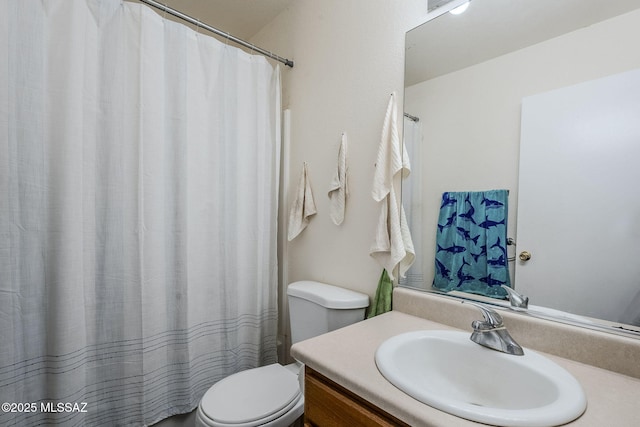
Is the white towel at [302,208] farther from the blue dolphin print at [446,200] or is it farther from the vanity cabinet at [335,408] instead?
the vanity cabinet at [335,408]

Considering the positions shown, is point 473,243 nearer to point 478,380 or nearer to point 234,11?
point 478,380

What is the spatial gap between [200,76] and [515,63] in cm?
129

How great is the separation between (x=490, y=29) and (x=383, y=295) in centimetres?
104

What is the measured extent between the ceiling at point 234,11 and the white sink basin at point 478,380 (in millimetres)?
1927

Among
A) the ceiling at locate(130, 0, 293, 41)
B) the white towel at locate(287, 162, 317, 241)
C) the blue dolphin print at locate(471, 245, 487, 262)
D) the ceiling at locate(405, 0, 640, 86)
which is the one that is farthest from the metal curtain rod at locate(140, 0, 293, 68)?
the blue dolphin print at locate(471, 245, 487, 262)

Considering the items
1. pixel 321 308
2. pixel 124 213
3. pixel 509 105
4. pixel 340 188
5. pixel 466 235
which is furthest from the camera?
pixel 340 188

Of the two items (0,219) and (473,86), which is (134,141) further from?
(473,86)

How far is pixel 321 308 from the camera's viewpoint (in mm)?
1263

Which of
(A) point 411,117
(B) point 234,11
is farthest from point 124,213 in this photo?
(B) point 234,11

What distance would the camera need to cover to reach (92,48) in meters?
1.06

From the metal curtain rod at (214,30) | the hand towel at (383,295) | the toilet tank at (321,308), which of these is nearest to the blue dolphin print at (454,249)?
the hand towel at (383,295)

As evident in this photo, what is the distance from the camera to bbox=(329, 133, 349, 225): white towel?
136 centimetres

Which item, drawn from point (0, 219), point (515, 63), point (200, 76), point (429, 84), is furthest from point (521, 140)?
point (0, 219)

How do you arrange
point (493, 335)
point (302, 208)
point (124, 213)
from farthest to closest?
point (302, 208)
point (124, 213)
point (493, 335)
